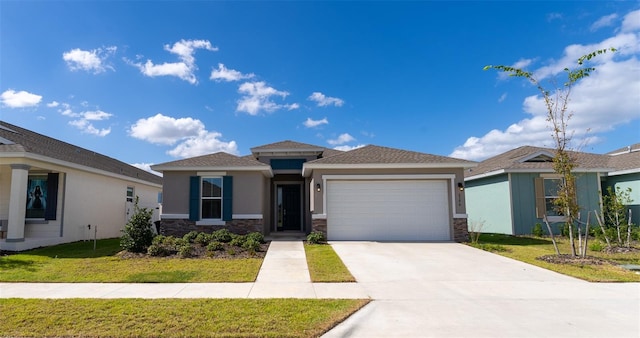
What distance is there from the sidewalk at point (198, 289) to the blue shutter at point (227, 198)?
245 inches

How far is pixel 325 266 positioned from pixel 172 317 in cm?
394

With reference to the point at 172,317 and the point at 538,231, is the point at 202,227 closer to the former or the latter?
the point at 172,317

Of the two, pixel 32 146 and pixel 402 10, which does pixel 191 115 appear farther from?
pixel 402 10

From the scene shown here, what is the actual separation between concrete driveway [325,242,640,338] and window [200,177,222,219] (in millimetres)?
6538

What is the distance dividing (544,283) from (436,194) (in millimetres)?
6612

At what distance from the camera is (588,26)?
427 inches

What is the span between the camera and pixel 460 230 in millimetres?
12344

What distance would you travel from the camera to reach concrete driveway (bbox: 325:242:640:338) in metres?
3.91

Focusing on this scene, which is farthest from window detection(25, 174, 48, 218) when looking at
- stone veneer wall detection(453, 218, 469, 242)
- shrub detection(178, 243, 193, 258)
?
stone veneer wall detection(453, 218, 469, 242)

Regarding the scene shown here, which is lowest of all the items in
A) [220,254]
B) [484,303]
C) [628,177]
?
[484,303]

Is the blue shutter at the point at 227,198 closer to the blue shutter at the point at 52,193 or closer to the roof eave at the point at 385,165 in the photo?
the roof eave at the point at 385,165

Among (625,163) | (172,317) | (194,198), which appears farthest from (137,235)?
Result: (625,163)

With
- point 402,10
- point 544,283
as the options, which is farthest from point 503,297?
point 402,10

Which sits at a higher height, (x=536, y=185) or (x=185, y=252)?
(x=536, y=185)
